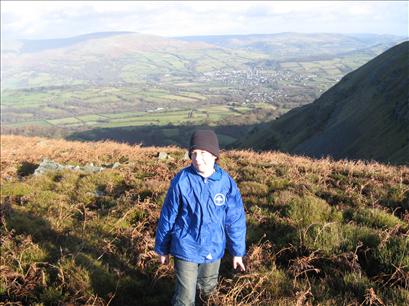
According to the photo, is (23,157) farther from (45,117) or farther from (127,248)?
(45,117)

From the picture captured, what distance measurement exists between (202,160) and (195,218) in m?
0.72

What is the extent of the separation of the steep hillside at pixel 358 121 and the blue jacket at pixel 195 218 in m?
26.1

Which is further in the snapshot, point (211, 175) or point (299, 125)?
point (299, 125)

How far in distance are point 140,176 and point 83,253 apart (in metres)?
4.52

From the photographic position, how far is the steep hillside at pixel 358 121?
39.2m

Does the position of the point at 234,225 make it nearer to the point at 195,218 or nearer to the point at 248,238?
the point at 195,218

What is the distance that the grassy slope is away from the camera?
15.7 feet

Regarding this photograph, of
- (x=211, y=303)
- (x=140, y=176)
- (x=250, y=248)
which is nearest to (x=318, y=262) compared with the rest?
(x=250, y=248)

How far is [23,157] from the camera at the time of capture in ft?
43.7

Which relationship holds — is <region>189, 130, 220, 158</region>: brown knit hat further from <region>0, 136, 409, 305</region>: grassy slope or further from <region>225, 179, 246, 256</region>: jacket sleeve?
<region>0, 136, 409, 305</region>: grassy slope

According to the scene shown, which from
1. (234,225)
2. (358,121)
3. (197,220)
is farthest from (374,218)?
(358,121)

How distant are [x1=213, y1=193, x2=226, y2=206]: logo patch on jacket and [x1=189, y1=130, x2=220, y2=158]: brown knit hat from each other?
50cm

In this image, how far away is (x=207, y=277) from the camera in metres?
4.68

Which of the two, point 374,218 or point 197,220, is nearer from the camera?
point 197,220
